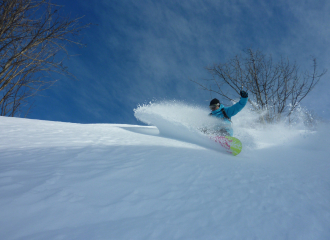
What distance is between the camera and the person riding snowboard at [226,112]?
4.49m

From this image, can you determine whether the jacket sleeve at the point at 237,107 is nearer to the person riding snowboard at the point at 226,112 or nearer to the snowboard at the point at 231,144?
the person riding snowboard at the point at 226,112

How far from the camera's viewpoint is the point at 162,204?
1307mm

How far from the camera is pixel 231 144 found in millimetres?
3635

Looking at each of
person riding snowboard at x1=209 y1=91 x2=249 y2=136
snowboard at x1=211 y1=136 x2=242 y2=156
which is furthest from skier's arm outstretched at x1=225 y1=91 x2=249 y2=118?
snowboard at x1=211 y1=136 x2=242 y2=156

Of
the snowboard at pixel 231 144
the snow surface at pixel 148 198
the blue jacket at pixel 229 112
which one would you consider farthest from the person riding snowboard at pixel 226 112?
the snow surface at pixel 148 198

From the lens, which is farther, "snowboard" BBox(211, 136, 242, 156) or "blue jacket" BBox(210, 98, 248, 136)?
"blue jacket" BBox(210, 98, 248, 136)

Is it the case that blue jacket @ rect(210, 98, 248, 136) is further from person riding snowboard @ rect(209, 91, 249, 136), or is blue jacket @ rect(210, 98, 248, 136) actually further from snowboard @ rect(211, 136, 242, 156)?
snowboard @ rect(211, 136, 242, 156)

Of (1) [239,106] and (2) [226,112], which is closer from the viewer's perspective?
(1) [239,106]

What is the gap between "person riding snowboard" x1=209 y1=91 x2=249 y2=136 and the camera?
4492 mm

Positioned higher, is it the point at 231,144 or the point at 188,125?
the point at 188,125

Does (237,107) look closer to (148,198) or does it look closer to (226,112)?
(226,112)

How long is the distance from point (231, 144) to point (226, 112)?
151 cm

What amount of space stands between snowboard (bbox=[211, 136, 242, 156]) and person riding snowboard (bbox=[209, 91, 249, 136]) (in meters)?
0.62

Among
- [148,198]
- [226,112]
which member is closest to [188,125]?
[226,112]
